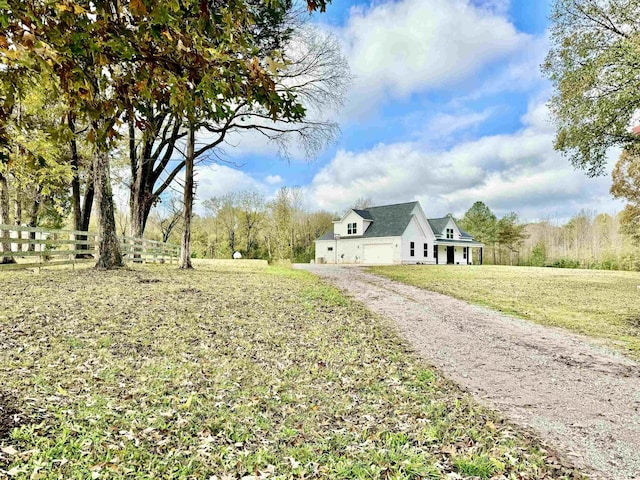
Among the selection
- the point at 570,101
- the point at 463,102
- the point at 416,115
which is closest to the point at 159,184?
the point at 416,115

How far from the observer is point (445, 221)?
3578cm

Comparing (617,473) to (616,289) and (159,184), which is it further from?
(159,184)

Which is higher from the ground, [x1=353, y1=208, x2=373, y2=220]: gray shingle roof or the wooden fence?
[x1=353, y1=208, x2=373, y2=220]: gray shingle roof

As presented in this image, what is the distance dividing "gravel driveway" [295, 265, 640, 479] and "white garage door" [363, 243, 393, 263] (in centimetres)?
2315

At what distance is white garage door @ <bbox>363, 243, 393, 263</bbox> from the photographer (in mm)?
31500

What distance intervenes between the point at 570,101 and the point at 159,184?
19.2 meters

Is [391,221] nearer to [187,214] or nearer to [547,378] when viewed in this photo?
[187,214]

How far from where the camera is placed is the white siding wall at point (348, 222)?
3400 cm

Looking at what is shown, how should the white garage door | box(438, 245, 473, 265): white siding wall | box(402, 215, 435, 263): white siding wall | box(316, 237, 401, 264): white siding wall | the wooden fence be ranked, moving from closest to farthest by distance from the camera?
the wooden fence → box(316, 237, 401, 264): white siding wall → box(402, 215, 435, 263): white siding wall → the white garage door → box(438, 245, 473, 265): white siding wall

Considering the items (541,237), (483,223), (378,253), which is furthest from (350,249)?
(541,237)

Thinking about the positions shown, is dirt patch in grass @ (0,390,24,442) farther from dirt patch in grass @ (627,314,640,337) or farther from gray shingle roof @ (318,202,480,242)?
gray shingle roof @ (318,202,480,242)

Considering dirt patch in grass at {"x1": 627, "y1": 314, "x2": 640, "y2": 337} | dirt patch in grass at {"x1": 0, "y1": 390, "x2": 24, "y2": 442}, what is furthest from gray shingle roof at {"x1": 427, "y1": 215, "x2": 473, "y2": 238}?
dirt patch in grass at {"x1": 0, "y1": 390, "x2": 24, "y2": 442}

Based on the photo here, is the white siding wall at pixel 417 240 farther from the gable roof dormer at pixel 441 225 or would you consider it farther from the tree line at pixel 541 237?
the tree line at pixel 541 237

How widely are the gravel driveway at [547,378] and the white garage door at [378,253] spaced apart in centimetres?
2315
